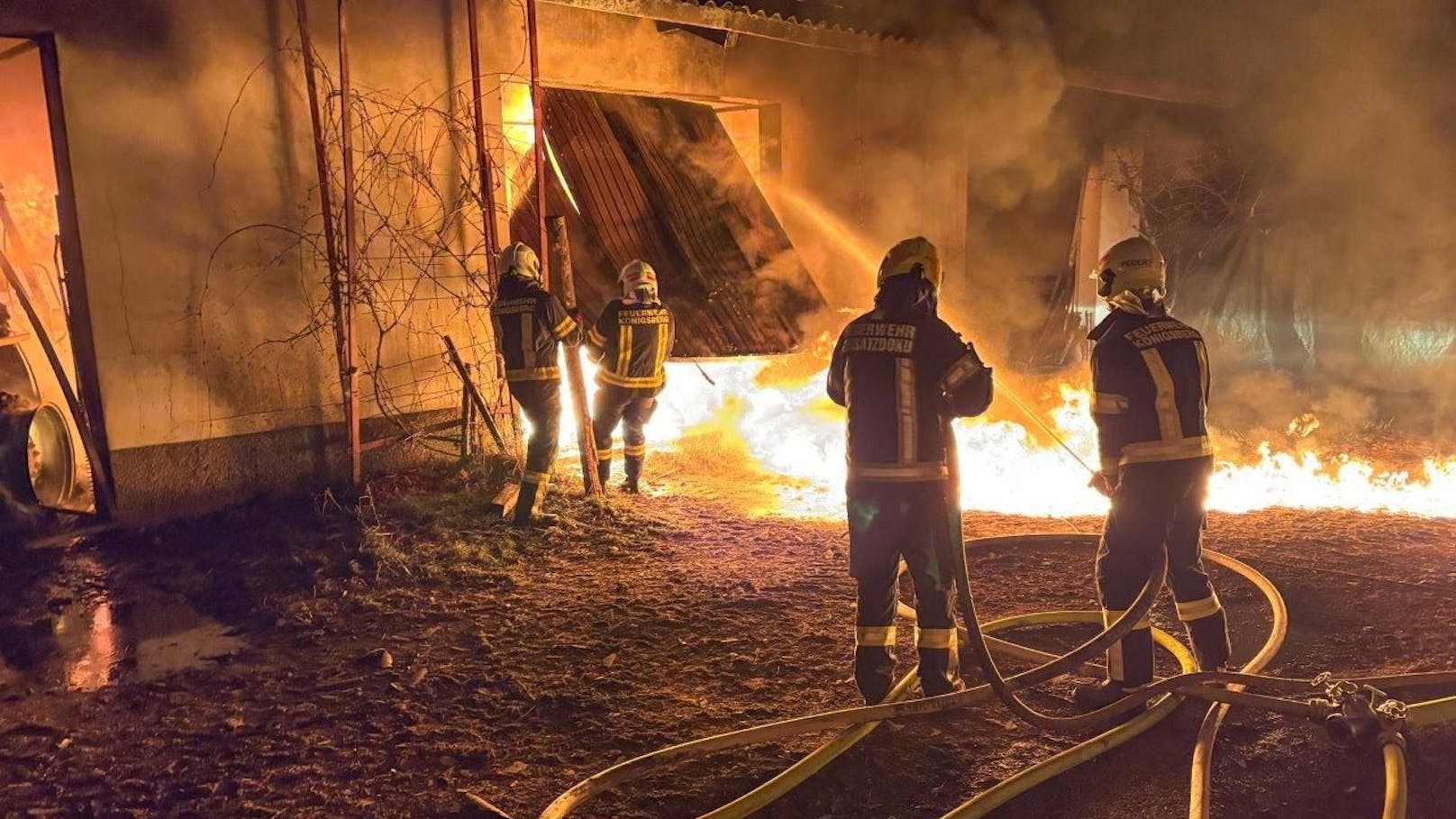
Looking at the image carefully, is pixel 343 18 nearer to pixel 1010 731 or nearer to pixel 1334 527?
pixel 1010 731

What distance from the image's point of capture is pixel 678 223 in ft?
30.2

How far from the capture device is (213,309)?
7172 millimetres

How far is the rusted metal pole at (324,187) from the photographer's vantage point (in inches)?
278

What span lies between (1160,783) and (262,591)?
516 cm

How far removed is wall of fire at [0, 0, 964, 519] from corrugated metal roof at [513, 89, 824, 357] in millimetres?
839

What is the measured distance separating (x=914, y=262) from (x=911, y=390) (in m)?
0.56

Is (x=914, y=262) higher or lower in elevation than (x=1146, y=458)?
higher

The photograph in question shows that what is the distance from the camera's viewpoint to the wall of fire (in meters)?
6.64

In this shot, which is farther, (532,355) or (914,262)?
(532,355)

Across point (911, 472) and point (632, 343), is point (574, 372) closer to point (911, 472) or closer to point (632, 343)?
point (632, 343)

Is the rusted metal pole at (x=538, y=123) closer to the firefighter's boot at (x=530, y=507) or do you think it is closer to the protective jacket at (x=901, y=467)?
the firefighter's boot at (x=530, y=507)

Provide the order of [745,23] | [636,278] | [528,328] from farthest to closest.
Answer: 1. [745,23]
2. [636,278]
3. [528,328]

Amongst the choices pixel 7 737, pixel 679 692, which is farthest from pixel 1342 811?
pixel 7 737

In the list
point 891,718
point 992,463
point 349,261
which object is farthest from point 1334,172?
point 349,261
